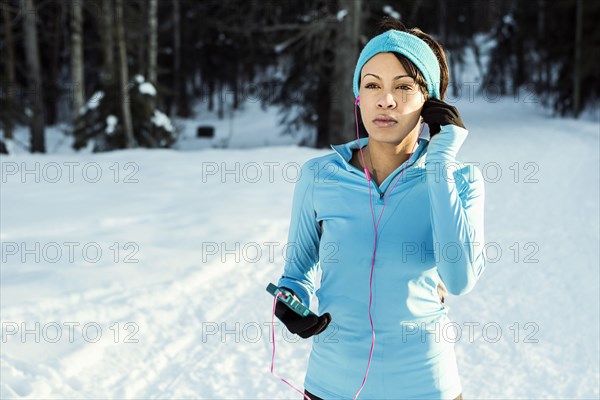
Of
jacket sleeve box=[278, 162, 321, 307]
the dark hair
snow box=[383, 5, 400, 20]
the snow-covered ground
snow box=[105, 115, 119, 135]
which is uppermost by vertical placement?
snow box=[383, 5, 400, 20]

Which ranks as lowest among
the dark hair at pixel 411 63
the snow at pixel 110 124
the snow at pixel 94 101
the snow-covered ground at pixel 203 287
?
the snow-covered ground at pixel 203 287

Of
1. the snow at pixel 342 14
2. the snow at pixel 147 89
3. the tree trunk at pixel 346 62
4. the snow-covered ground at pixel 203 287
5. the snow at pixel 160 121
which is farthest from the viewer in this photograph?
the snow at pixel 160 121

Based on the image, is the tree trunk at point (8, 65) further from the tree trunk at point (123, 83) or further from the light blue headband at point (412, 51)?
the light blue headband at point (412, 51)

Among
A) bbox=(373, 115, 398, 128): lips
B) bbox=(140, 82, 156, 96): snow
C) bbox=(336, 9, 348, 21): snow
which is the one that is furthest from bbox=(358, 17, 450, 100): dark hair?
bbox=(140, 82, 156, 96): snow

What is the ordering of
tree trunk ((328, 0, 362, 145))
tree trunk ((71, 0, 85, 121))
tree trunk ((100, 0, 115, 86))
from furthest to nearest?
tree trunk ((71, 0, 85, 121)) < tree trunk ((100, 0, 115, 86)) < tree trunk ((328, 0, 362, 145))

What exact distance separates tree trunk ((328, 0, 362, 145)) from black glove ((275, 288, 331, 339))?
13.2m

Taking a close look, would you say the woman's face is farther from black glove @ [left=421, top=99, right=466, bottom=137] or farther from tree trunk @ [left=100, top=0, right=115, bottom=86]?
tree trunk @ [left=100, top=0, right=115, bottom=86]

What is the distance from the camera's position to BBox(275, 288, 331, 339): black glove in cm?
185

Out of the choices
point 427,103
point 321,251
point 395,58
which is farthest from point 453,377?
point 395,58

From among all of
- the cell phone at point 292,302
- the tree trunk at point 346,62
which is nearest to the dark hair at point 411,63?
the cell phone at point 292,302

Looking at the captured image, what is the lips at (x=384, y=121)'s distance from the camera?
75.7 inches

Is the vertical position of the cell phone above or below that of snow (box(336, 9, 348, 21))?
below

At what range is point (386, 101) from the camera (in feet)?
6.23

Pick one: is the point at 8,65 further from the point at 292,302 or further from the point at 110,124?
the point at 292,302
